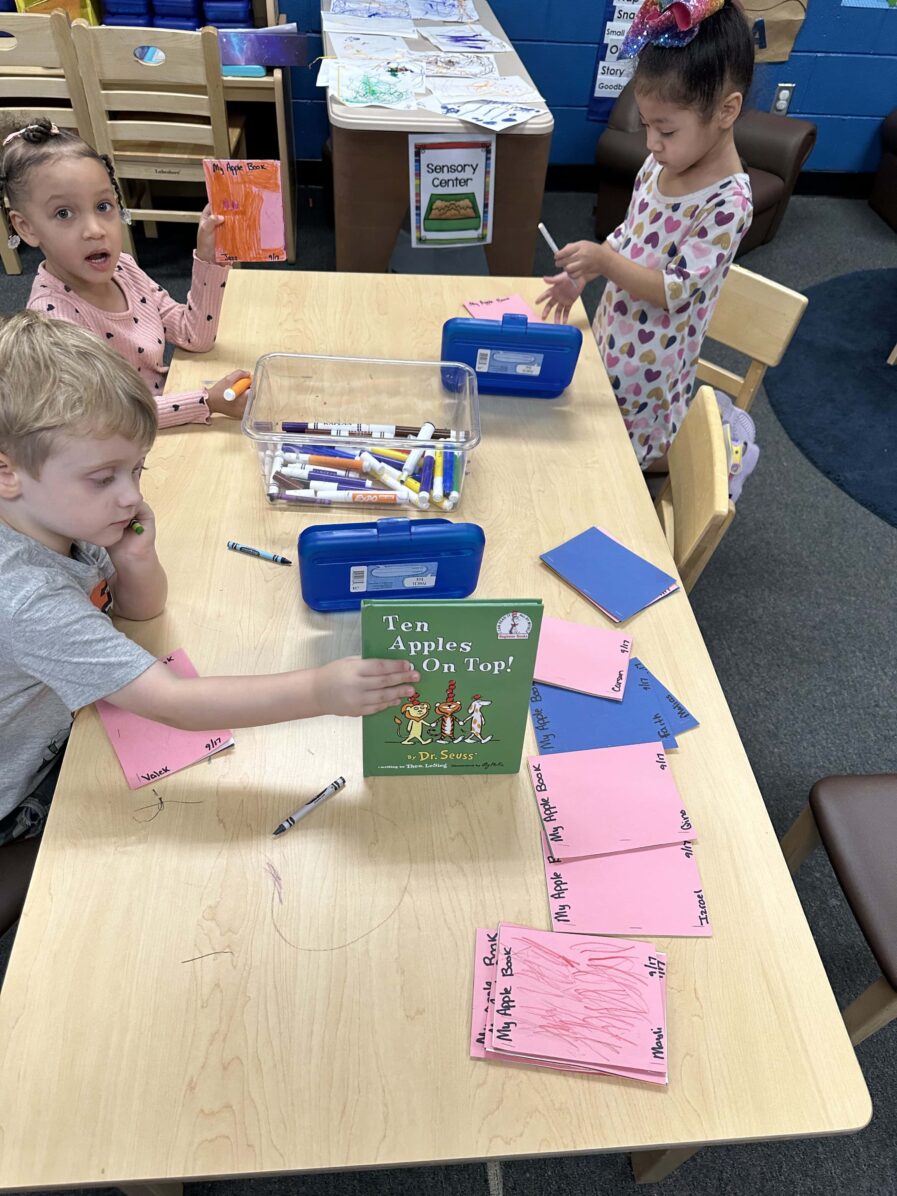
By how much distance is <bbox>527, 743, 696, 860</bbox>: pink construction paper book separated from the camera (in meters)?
0.89

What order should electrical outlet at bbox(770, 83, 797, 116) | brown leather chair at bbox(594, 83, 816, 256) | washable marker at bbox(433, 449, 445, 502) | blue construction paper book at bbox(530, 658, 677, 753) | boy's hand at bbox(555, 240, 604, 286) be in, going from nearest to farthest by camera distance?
blue construction paper book at bbox(530, 658, 677, 753) < washable marker at bbox(433, 449, 445, 502) < boy's hand at bbox(555, 240, 604, 286) < brown leather chair at bbox(594, 83, 816, 256) < electrical outlet at bbox(770, 83, 797, 116)

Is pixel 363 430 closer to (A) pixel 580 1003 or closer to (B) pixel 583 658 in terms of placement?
(B) pixel 583 658

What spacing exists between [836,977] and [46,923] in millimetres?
1420

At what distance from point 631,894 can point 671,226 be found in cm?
135

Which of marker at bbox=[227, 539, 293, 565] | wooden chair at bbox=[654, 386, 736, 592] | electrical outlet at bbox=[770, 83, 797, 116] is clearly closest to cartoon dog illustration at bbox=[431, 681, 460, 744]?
marker at bbox=[227, 539, 293, 565]

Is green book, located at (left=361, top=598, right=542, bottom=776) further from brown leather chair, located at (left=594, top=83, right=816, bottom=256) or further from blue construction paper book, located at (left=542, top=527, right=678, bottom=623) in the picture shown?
brown leather chair, located at (left=594, top=83, right=816, bottom=256)

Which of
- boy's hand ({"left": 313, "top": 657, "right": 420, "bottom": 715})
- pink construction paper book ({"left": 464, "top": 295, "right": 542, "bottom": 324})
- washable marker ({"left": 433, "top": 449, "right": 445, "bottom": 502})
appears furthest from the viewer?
pink construction paper book ({"left": 464, "top": 295, "right": 542, "bottom": 324})

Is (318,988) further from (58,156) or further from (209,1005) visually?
(58,156)

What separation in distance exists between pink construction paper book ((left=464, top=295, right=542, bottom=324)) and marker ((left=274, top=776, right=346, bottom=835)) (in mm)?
1129

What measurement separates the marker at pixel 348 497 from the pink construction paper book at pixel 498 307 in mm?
643

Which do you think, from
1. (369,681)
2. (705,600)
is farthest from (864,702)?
(369,681)

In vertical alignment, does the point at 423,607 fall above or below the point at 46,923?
above

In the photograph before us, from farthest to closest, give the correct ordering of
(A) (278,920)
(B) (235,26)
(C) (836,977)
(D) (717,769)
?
(B) (235,26), (C) (836,977), (D) (717,769), (A) (278,920)

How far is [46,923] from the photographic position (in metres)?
0.80
